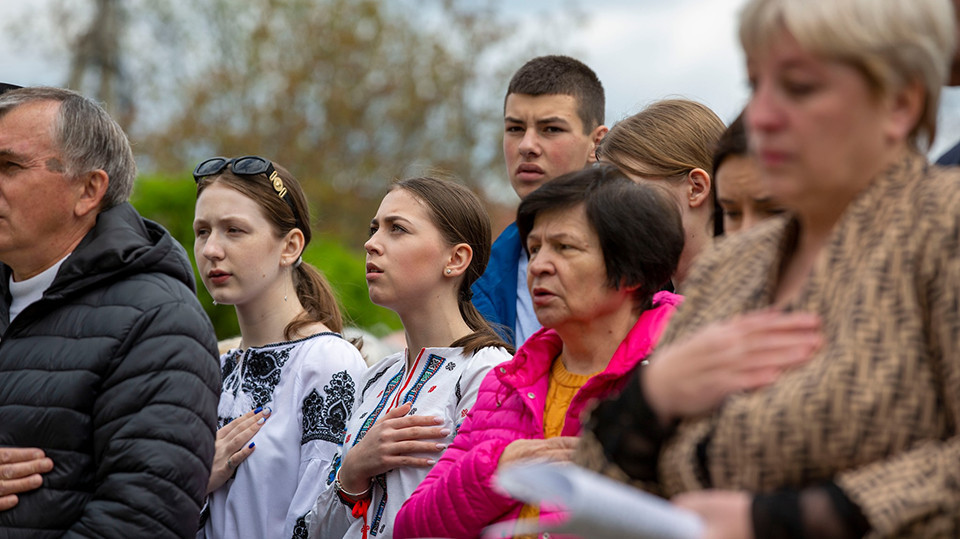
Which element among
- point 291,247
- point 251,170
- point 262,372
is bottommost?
point 262,372

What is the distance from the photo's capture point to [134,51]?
25922 millimetres

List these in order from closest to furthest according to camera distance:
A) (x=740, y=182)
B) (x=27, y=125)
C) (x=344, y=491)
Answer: (x=740, y=182)
(x=27, y=125)
(x=344, y=491)

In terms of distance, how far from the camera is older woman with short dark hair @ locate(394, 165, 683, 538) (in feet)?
9.67

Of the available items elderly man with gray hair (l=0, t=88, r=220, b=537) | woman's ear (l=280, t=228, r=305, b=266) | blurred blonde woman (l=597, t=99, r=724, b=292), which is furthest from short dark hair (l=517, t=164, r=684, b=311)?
woman's ear (l=280, t=228, r=305, b=266)

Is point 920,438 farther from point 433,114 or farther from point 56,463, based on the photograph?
point 433,114

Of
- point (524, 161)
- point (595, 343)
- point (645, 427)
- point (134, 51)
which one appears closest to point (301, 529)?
point (595, 343)

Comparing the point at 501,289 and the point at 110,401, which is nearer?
the point at 110,401

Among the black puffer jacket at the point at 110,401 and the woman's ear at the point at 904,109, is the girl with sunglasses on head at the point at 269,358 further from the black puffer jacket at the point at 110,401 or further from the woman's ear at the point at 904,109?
the woman's ear at the point at 904,109

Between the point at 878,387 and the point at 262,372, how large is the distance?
3145 mm

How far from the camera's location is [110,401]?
3104 mm

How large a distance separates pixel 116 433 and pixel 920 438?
223 cm

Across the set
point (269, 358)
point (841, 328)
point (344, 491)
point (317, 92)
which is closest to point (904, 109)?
point (841, 328)

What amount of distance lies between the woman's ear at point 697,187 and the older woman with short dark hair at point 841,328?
2203 millimetres

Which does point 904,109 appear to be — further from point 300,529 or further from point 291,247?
point 291,247
